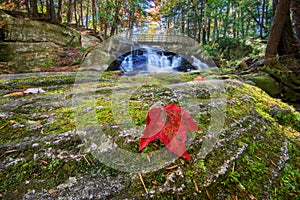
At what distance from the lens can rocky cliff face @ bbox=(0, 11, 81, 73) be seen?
5934 mm

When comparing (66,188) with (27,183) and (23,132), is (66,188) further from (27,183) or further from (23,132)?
(23,132)

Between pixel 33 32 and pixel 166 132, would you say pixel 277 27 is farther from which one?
pixel 33 32

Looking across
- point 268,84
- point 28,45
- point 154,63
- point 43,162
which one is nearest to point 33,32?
point 28,45

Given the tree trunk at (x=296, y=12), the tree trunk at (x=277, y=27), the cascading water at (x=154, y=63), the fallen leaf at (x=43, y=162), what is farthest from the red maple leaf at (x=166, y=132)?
the cascading water at (x=154, y=63)

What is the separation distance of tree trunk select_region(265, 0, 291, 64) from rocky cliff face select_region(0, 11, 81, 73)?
7892mm

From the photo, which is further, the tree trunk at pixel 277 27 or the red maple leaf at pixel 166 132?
the tree trunk at pixel 277 27

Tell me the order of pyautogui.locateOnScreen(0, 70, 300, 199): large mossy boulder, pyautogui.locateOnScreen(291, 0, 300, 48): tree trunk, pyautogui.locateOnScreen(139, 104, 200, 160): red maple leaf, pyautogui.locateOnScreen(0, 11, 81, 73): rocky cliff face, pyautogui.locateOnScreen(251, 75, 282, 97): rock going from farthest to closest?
1. pyautogui.locateOnScreen(0, 11, 81, 73): rocky cliff face
2. pyautogui.locateOnScreen(291, 0, 300, 48): tree trunk
3. pyautogui.locateOnScreen(251, 75, 282, 97): rock
4. pyautogui.locateOnScreen(139, 104, 200, 160): red maple leaf
5. pyautogui.locateOnScreen(0, 70, 300, 199): large mossy boulder

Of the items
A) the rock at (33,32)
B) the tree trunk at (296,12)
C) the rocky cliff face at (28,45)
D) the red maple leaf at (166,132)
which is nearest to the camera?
the red maple leaf at (166,132)

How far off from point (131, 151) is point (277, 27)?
21.5 ft

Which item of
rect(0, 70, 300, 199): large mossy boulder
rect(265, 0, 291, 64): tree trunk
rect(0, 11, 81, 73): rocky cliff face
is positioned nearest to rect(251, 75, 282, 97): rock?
rect(265, 0, 291, 64): tree trunk

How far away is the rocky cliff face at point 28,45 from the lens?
19.5 feet

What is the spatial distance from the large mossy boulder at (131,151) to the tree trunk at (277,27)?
4.89 meters

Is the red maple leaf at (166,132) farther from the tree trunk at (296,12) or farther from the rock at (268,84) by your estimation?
the tree trunk at (296,12)

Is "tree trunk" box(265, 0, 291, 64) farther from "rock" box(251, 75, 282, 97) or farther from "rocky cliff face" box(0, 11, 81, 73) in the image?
"rocky cliff face" box(0, 11, 81, 73)
